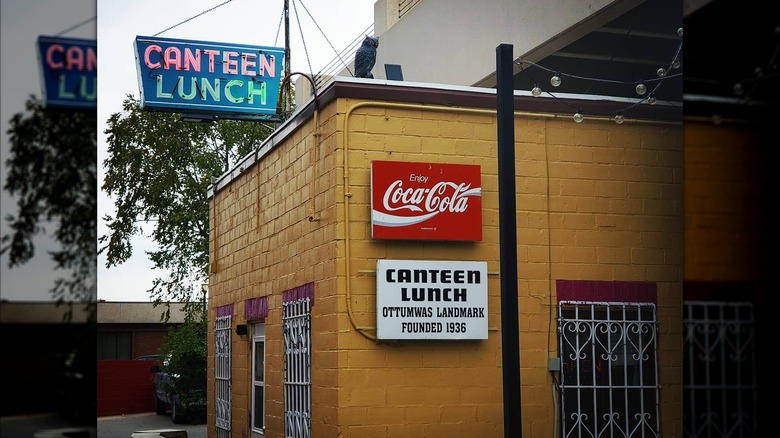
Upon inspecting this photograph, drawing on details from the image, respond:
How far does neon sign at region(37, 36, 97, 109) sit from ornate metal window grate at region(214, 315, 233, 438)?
979 centimetres

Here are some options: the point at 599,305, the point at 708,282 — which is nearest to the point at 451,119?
the point at 599,305

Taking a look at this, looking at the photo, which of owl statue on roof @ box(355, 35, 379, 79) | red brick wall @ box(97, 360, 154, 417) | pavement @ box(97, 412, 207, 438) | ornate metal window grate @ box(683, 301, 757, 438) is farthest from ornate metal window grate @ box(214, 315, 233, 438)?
red brick wall @ box(97, 360, 154, 417)

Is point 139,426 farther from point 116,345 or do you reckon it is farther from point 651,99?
point 651,99

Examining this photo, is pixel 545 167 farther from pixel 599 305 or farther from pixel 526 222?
pixel 599 305

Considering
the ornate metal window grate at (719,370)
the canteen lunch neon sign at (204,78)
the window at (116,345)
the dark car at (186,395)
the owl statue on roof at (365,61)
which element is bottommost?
the dark car at (186,395)

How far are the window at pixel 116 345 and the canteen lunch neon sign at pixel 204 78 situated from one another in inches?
780

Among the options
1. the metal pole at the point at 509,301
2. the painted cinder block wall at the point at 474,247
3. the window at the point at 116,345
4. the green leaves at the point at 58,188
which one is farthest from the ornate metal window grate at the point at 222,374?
the window at the point at 116,345

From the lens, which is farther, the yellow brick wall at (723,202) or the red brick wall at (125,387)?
the red brick wall at (125,387)

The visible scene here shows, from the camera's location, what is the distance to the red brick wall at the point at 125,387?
26453 mm

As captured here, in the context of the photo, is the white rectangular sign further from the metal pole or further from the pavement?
the pavement

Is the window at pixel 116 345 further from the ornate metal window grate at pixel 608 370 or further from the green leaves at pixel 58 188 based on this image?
the green leaves at pixel 58 188

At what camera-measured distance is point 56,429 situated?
8.79 feet

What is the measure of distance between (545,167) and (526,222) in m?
0.55

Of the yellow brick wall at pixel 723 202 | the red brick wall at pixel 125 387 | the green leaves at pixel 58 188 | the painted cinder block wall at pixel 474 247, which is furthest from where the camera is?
the red brick wall at pixel 125 387
